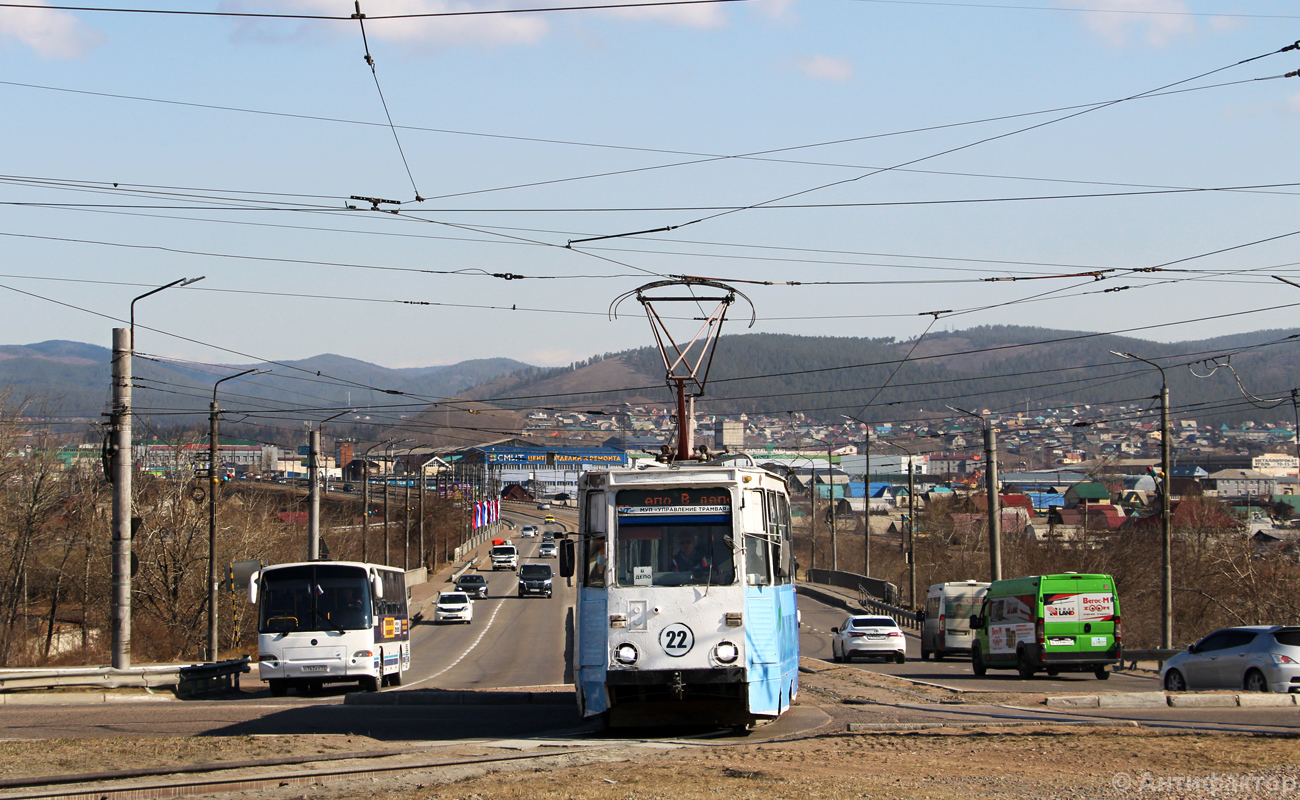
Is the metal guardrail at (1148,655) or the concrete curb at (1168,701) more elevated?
the concrete curb at (1168,701)

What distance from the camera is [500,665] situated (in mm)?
36281

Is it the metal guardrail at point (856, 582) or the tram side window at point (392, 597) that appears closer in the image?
the tram side window at point (392, 597)

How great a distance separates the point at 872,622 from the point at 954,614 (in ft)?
9.41

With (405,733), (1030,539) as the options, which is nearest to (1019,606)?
(405,733)

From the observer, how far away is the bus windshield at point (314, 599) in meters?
23.3

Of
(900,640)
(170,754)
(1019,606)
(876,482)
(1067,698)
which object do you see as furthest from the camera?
(876,482)

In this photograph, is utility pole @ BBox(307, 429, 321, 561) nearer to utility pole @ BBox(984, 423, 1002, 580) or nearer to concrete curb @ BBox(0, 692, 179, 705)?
concrete curb @ BBox(0, 692, 179, 705)

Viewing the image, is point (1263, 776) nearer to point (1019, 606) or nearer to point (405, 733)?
point (405, 733)

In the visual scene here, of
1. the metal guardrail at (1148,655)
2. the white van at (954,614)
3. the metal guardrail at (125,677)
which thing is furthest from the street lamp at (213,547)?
the metal guardrail at (1148,655)

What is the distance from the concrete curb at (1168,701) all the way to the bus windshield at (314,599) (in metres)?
13.4

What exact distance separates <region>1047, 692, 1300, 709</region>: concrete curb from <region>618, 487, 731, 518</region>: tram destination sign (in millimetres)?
6279

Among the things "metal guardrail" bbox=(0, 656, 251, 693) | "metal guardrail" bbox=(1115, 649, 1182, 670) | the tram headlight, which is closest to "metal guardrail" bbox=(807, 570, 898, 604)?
"metal guardrail" bbox=(1115, 649, 1182, 670)

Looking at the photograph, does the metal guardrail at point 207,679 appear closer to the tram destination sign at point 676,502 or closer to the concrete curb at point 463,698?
the concrete curb at point 463,698

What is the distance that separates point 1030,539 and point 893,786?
63.8 m
